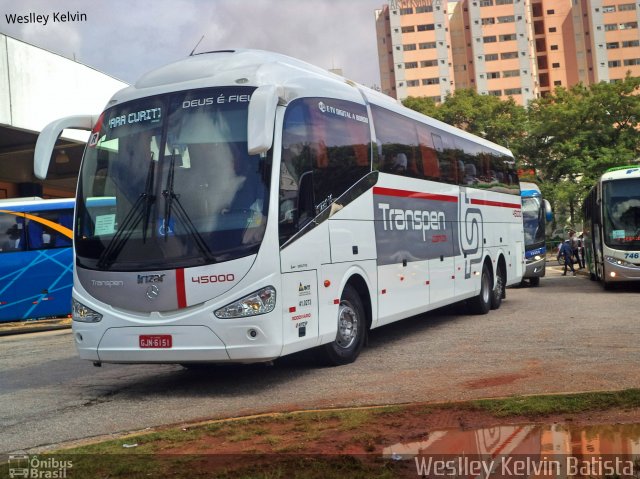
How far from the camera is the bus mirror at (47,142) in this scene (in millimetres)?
8703

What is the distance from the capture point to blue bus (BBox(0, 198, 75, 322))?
19.5 metres

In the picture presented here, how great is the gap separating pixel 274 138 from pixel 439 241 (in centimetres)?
552

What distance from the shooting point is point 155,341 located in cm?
822

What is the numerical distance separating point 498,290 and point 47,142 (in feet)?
36.1

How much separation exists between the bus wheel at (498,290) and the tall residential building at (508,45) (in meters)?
95.5

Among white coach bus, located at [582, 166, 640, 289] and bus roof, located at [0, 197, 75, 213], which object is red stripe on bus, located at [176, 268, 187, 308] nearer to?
bus roof, located at [0, 197, 75, 213]

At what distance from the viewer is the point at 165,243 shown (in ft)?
27.0

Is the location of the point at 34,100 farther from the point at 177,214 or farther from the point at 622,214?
the point at 177,214

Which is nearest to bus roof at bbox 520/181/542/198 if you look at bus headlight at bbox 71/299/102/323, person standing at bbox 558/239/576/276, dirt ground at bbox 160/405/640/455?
person standing at bbox 558/239/576/276

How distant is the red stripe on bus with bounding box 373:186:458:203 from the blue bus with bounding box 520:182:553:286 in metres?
13.2

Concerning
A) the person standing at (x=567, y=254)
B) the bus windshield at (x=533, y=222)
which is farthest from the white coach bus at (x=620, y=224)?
the person standing at (x=567, y=254)

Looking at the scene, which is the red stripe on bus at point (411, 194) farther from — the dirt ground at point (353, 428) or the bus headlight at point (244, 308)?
the dirt ground at point (353, 428)

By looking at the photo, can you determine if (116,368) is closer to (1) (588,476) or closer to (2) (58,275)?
(1) (588,476)

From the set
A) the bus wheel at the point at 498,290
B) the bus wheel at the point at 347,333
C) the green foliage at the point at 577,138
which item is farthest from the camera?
the green foliage at the point at 577,138
